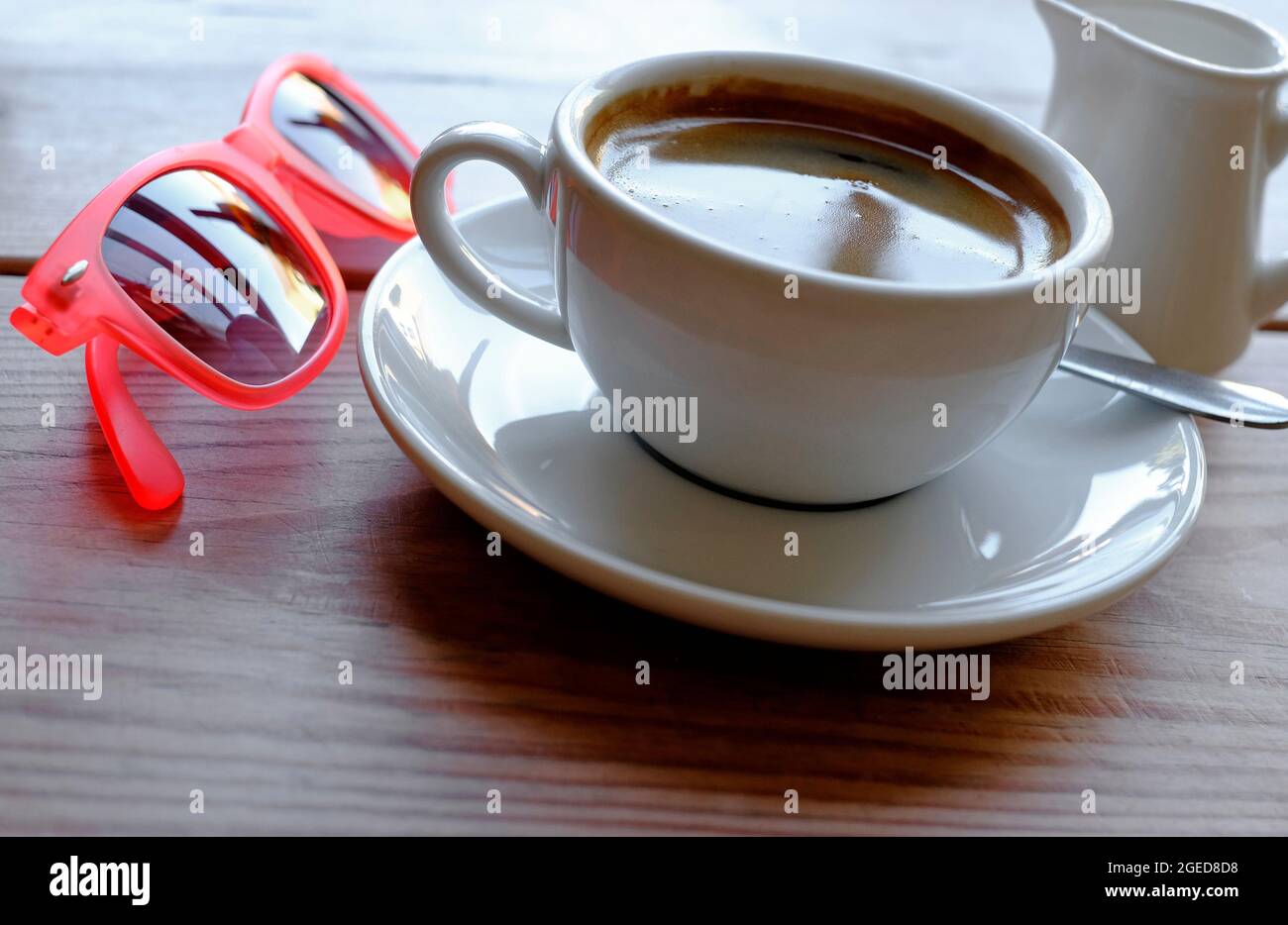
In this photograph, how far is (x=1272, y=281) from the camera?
2.73 ft

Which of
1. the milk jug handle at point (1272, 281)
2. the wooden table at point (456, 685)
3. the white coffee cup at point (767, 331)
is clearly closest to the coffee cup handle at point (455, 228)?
the white coffee cup at point (767, 331)

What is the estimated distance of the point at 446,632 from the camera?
566 millimetres

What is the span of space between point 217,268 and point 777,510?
1.18 ft

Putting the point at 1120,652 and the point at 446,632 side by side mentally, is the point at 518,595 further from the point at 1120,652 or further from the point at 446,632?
the point at 1120,652

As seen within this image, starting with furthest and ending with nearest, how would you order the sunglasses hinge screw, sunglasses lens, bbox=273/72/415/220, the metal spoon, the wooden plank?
sunglasses lens, bbox=273/72/415/220 → the metal spoon → the sunglasses hinge screw → the wooden plank

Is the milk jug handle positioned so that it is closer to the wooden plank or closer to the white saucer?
the white saucer

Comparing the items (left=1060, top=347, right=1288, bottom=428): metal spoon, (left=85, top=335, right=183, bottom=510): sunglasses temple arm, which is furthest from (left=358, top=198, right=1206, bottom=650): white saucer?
(left=85, top=335, right=183, bottom=510): sunglasses temple arm

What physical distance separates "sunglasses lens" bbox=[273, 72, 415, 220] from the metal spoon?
500 millimetres

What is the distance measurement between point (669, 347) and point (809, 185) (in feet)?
0.71

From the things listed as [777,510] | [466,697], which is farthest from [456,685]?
[777,510]

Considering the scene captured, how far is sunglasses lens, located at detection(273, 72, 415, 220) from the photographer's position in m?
0.90

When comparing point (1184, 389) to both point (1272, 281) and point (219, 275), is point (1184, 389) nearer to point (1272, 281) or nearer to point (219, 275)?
point (1272, 281)
